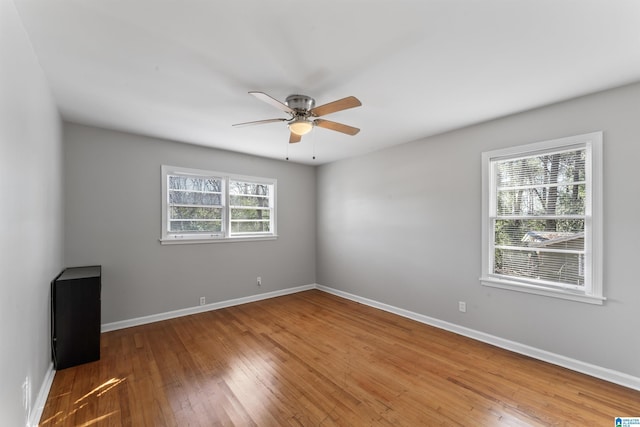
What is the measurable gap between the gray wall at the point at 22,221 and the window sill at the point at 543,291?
4018 millimetres

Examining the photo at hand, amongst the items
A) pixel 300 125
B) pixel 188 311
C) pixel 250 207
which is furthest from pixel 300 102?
pixel 188 311

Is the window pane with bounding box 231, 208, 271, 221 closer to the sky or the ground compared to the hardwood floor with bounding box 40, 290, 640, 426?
closer to the sky

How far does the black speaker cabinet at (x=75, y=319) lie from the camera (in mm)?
2580

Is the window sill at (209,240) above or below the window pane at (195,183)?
below

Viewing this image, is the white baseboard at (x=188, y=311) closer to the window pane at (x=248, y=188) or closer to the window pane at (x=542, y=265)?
the window pane at (x=248, y=188)

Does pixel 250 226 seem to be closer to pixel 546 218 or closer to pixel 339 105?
pixel 339 105

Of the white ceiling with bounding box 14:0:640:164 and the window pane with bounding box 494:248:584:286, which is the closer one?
the white ceiling with bounding box 14:0:640:164

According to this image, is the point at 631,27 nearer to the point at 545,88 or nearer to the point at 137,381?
the point at 545,88

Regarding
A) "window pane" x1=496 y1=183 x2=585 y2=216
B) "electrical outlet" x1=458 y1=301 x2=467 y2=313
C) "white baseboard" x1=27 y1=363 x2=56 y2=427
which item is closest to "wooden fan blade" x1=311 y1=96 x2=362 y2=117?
"window pane" x1=496 y1=183 x2=585 y2=216

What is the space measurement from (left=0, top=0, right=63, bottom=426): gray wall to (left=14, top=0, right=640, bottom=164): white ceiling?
0.78 ft

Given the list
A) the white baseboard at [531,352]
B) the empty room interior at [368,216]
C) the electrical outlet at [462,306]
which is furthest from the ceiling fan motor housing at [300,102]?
the white baseboard at [531,352]

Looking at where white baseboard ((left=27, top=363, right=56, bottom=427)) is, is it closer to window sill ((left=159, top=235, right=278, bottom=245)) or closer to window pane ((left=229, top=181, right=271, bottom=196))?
window sill ((left=159, top=235, right=278, bottom=245))

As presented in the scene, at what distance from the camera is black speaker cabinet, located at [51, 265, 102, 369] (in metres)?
2.58

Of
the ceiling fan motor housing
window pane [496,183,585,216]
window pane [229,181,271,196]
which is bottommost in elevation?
window pane [496,183,585,216]
